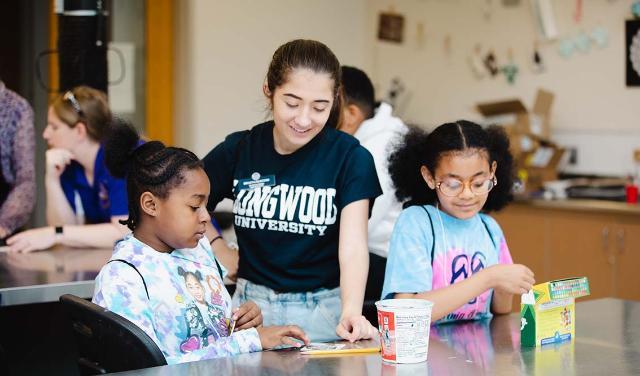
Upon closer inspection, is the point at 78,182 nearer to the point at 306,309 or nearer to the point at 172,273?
the point at 306,309

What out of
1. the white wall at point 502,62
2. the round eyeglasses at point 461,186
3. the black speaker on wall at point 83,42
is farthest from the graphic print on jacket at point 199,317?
the white wall at point 502,62

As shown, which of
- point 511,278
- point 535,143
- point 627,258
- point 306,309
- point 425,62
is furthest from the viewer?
point 425,62

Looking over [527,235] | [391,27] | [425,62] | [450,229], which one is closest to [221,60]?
[391,27]

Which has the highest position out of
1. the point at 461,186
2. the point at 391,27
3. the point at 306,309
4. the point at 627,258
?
the point at 391,27

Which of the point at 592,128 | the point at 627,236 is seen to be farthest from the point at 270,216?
the point at 592,128

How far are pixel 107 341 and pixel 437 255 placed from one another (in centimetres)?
83

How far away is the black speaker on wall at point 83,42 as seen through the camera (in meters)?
3.50

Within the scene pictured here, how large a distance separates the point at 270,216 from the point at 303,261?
140 millimetres

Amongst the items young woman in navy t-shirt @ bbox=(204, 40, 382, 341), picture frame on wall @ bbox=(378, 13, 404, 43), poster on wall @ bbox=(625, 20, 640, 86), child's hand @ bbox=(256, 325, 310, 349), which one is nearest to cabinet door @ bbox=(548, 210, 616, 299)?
poster on wall @ bbox=(625, 20, 640, 86)

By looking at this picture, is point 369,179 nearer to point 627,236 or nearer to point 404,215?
point 404,215

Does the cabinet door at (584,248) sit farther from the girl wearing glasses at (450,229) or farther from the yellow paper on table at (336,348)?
the yellow paper on table at (336,348)

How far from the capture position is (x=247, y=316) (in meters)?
2.13

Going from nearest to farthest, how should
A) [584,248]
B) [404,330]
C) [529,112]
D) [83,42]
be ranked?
[404,330] < [83,42] < [584,248] < [529,112]

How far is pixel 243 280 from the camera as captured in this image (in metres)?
2.45
